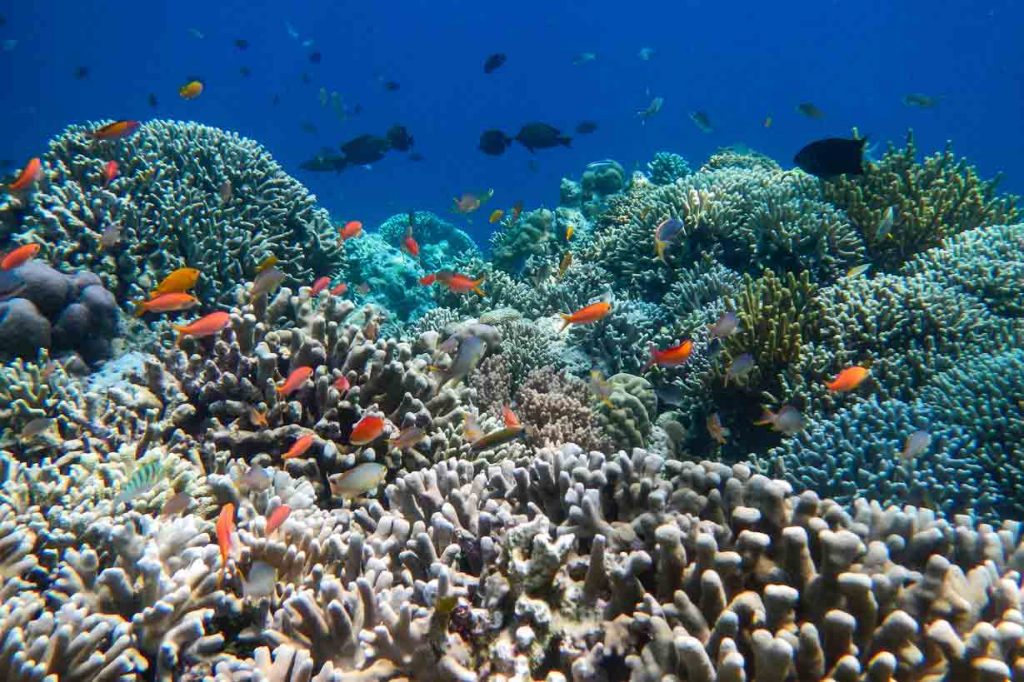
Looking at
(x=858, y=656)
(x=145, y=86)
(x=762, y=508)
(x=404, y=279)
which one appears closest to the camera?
(x=858, y=656)

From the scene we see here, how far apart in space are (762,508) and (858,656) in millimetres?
614

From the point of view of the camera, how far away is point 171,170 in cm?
809

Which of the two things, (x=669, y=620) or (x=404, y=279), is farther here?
(x=404, y=279)

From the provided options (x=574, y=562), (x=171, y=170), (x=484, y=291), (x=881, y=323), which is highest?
(x=171, y=170)

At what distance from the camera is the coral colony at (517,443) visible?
2195mm

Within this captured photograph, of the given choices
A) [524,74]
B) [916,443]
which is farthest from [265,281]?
[524,74]

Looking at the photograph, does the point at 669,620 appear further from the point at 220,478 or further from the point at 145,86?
the point at 145,86

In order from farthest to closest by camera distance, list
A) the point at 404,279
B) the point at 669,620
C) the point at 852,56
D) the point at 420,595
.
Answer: the point at 852,56
the point at 404,279
the point at 420,595
the point at 669,620

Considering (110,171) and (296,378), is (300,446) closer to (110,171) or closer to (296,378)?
(296,378)

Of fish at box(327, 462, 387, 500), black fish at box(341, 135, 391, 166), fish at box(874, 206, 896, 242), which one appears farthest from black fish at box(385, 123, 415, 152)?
fish at box(327, 462, 387, 500)

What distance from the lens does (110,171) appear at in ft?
23.2

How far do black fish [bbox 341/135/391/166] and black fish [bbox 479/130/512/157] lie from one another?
3.11m

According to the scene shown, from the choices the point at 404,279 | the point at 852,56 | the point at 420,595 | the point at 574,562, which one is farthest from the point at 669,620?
the point at 852,56

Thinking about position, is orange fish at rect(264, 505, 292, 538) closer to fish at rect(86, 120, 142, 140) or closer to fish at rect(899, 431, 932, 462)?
fish at rect(899, 431, 932, 462)
